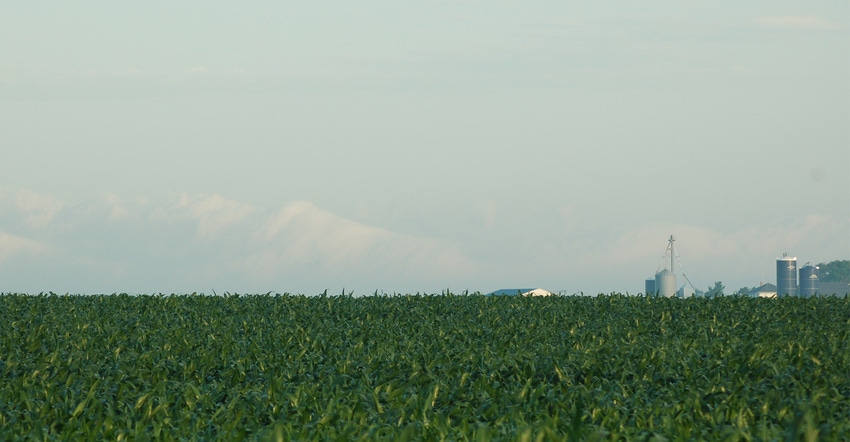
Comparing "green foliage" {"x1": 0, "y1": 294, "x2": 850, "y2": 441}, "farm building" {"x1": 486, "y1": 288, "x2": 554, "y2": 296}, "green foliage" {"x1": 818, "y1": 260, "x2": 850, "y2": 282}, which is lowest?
"green foliage" {"x1": 0, "y1": 294, "x2": 850, "y2": 441}

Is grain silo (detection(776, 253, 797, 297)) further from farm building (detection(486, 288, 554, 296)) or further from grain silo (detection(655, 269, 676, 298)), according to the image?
farm building (detection(486, 288, 554, 296))

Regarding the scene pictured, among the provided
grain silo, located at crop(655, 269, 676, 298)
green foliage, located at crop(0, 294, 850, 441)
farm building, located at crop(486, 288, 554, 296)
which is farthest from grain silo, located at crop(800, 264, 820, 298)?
green foliage, located at crop(0, 294, 850, 441)

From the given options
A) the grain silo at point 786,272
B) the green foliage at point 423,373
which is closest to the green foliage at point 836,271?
the grain silo at point 786,272

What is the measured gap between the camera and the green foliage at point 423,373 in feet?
18.2

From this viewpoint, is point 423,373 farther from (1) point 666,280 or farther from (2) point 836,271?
(2) point 836,271

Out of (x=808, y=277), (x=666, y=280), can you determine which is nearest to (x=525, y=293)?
(x=666, y=280)

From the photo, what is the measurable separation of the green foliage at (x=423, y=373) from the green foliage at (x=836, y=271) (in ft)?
324

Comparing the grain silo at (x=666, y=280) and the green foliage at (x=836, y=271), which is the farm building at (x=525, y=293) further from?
the green foliage at (x=836, y=271)

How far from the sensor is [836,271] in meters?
105

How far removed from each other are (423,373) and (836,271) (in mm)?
108728

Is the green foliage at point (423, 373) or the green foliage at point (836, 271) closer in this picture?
the green foliage at point (423, 373)

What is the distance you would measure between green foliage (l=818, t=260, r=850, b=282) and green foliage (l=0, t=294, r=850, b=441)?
324ft

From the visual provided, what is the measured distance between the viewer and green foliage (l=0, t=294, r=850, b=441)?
554 centimetres

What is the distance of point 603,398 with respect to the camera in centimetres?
637
